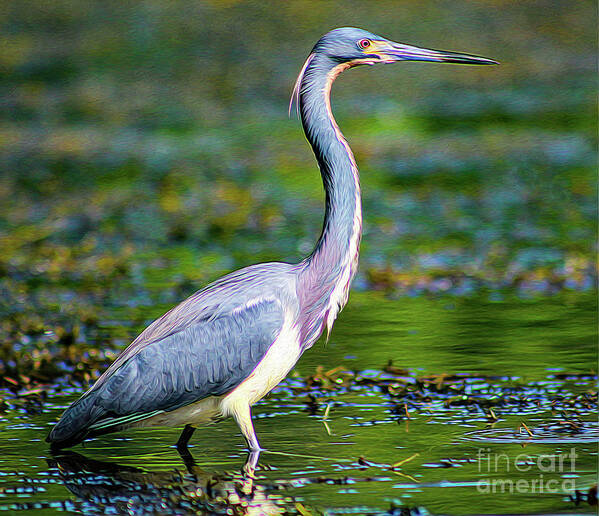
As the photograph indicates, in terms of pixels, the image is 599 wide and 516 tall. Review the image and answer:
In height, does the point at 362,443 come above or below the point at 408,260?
below

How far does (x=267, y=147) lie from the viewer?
64.0 ft

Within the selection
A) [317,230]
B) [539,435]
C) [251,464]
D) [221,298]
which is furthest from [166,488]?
[317,230]

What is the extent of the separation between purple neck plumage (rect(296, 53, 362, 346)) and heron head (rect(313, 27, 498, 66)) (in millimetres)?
344

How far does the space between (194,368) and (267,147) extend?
1344 cm

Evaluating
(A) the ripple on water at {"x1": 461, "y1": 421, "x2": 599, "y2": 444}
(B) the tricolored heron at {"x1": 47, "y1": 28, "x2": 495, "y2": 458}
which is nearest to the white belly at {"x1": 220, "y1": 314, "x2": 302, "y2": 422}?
(B) the tricolored heron at {"x1": 47, "y1": 28, "x2": 495, "y2": 458}

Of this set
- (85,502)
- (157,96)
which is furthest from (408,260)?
(157,96)

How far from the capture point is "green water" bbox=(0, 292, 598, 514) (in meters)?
5.73

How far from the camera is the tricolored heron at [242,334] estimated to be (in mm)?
6238

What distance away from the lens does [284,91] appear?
21.8 m

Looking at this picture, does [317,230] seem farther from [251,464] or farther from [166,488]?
[166,488]

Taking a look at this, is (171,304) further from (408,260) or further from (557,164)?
(557,164)

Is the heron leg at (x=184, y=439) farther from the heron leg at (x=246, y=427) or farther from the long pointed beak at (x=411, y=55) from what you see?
the long pointed beak at (x=411, y=55)

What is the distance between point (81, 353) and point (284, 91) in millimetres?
13420

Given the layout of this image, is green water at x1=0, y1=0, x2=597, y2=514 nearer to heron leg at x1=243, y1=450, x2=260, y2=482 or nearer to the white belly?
heron leg at x1=243, y1=450, x2=260, y2=482
